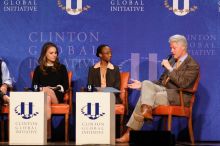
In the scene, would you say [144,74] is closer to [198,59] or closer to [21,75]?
[198,59]

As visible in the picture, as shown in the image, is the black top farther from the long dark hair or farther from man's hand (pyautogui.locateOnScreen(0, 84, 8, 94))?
man's hand (pyautogui.locateOnScreen(0, 84, 8, 94))

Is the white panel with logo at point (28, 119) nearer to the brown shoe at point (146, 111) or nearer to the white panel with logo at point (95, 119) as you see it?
the white panel with logo at point (95, 119)

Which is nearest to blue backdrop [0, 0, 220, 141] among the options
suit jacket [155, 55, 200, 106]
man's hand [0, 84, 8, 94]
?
man's hand [0, 84, 8, 94]

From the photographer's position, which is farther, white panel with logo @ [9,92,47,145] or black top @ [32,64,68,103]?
black top @ [32,64,68,103]

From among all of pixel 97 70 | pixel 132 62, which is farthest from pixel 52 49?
pixel 132 62

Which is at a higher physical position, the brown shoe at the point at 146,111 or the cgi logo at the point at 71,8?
the cgi logo at the point at 71,8

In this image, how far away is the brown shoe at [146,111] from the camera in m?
6.70

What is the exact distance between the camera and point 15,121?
587cm

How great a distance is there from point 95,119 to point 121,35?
244 cm

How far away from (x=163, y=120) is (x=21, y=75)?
2198 millimetres

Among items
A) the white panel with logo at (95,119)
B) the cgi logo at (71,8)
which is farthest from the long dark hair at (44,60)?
the white panel with logo at (95,119)

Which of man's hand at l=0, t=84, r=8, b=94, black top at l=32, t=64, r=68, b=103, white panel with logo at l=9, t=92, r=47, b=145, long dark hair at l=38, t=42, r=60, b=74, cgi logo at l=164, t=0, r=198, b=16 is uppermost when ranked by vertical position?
cgi logo at l=164, t=0, r=198, b=16

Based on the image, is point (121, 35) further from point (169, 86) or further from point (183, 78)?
point (183, 78)

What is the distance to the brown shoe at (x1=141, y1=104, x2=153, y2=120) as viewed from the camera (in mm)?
6695
